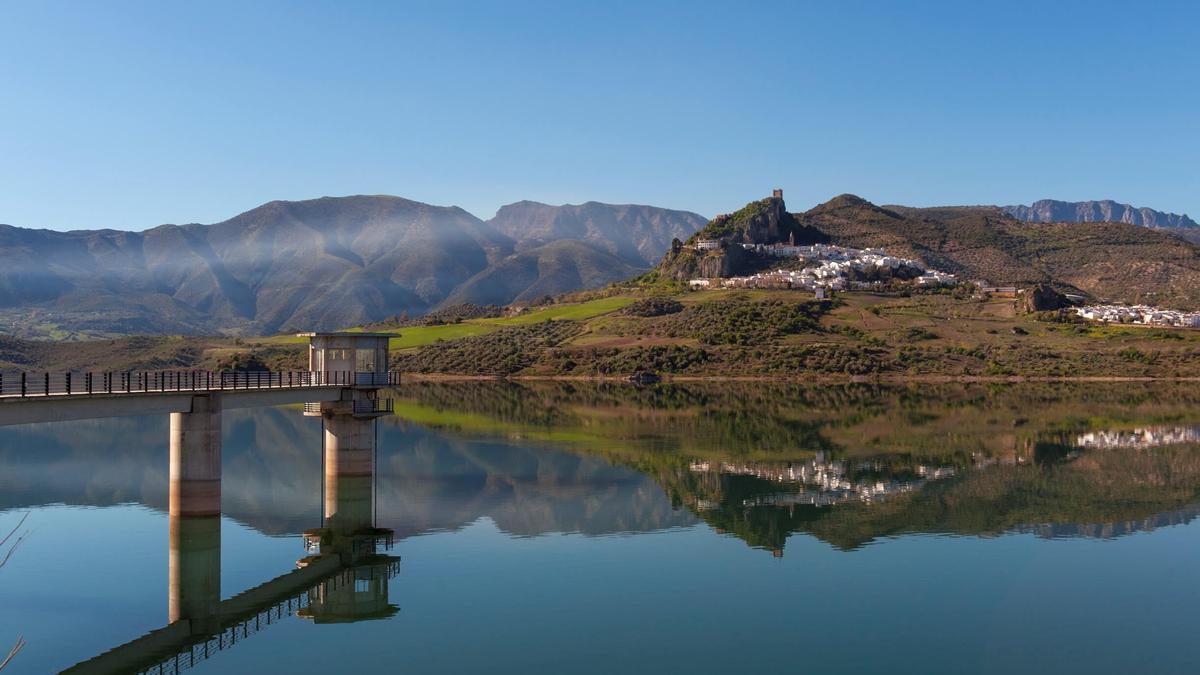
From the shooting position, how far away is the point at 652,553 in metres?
42.7

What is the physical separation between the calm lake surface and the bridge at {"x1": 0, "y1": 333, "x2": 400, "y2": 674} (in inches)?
13.0

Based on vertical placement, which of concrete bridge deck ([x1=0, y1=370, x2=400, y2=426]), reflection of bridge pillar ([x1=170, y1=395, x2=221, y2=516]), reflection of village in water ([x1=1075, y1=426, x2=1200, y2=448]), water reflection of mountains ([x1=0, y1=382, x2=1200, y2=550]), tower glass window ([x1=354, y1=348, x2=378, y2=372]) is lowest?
water reflection of mountains ([x1=0, y1=382, x2=1200, y2=550])

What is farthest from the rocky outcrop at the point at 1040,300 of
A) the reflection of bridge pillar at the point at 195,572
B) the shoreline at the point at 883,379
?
the reflection of bridge pillar at the point at 195,572

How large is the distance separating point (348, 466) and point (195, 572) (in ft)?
53.0

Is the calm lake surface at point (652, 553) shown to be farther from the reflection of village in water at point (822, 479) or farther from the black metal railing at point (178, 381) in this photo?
the black metal railing at point (178, 381)

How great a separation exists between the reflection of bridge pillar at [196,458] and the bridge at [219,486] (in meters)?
0.04

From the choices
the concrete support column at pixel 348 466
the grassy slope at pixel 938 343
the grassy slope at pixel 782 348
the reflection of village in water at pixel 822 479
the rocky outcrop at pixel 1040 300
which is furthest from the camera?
the rocky outcrop at pixel 1040 300

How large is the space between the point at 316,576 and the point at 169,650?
8997 mm

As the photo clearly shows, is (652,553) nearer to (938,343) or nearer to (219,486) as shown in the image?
(219,486)

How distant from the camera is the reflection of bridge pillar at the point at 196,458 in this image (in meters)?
42.5

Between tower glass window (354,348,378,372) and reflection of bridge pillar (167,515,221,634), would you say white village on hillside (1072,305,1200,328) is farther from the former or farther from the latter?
reflection of bridge pillar (167,515,221,634)

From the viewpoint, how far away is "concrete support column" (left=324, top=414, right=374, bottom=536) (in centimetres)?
5144

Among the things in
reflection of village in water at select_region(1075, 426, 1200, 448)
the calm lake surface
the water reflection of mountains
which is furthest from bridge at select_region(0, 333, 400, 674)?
reflection of village in water at select_region(1075, 426, 1200, 448)

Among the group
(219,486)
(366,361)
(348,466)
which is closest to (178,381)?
(219,486)
